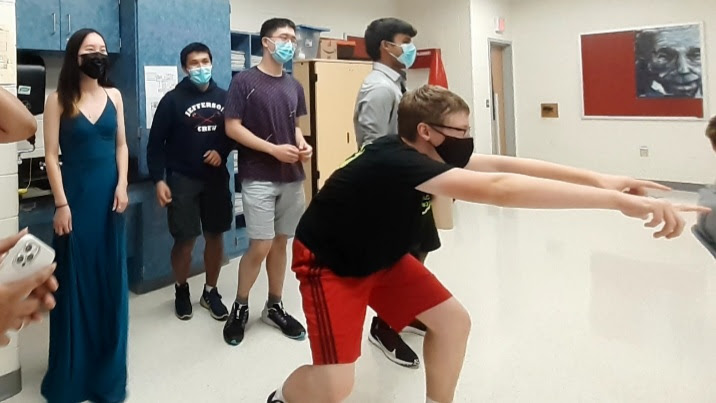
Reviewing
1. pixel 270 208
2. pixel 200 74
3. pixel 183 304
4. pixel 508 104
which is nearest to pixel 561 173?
pixel 270 208

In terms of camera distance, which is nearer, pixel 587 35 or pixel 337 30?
pixel 337 30

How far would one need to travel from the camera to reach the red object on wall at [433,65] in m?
7.21

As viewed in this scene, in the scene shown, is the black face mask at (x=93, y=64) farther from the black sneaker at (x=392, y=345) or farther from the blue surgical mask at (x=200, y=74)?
the black sneaker at (x=392, y=345)

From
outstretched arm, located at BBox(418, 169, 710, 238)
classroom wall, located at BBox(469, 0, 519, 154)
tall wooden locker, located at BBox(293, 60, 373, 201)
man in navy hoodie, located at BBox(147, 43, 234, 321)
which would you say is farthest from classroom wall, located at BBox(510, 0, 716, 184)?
outstretched arm, located at BBox(418, 169, 710, 238)

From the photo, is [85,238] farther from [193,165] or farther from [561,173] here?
[561,173]

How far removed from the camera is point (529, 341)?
9.64 ft

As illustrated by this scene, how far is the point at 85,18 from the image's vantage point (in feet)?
11.8

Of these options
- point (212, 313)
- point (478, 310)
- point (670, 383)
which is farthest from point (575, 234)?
point (212, 313)

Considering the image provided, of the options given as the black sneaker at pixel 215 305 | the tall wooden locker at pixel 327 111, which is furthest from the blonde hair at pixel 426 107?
the tall wooden locker at pixel 327 111

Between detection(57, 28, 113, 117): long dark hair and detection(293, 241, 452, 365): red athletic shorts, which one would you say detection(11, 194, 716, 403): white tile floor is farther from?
detection(57, 28, 113, 117): long dark hair

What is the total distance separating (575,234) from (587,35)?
3.63 m

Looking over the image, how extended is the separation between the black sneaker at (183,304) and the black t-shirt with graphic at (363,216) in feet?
5.53

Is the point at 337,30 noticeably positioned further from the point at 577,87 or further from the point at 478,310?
the point at 478,310

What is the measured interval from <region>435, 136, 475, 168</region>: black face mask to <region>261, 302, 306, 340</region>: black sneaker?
59.8 inches
